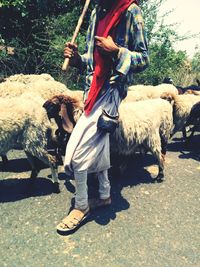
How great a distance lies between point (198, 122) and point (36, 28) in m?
6.59

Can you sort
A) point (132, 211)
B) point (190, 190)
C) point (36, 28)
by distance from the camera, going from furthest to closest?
1. point (36, 28)
2. point (190, 190)
3. point (132, 211)

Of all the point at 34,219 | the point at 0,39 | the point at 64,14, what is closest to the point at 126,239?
the point at 34,219

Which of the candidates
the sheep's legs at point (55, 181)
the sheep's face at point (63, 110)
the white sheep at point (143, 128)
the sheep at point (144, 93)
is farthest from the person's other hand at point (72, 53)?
the sheep at point (144, 93)

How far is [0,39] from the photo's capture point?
10125 mm

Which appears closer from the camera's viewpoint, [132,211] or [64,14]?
[132,211]

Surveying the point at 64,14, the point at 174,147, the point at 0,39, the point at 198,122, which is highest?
the point at 64,14

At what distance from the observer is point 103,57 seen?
355 centimetres

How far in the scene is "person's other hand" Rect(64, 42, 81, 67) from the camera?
12.1 feet

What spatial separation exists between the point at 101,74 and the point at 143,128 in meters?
1.69

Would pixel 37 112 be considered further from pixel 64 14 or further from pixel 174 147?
pixel 64 14

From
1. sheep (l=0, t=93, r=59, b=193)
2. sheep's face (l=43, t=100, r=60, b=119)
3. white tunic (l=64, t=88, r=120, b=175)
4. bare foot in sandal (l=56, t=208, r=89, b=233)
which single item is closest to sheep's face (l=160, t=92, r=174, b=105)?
sheep's face (l=43, t=100, r=60, b=119)

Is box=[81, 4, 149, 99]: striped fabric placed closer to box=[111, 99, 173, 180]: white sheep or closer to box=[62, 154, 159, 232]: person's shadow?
box=[111, 99, 173, 180]: white sheep

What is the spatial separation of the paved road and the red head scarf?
4.86ft

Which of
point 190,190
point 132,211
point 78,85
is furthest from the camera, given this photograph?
point 78,85
